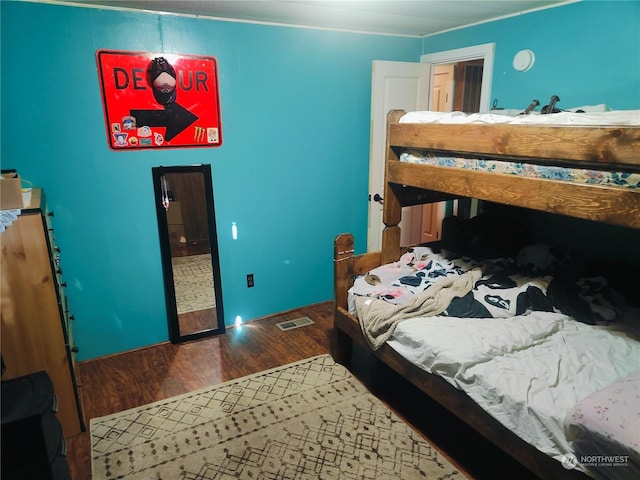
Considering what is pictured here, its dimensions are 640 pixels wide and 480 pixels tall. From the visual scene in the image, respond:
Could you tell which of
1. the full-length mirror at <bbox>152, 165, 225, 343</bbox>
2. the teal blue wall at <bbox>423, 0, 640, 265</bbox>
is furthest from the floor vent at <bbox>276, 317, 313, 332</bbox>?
the teal blue wall at <bbox>423, 0, 640, 265</bbox>

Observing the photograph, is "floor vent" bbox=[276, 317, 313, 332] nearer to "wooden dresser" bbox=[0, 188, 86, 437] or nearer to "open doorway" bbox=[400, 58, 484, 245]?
"open doorway" bbox=[400, 58, 484, 245]

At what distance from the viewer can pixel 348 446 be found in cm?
200

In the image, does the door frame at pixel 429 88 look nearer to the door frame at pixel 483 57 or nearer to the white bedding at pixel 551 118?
the door frame at pixel 483 57

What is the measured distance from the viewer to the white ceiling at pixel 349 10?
7.64 feet

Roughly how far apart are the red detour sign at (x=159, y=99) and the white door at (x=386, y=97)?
4.05ft

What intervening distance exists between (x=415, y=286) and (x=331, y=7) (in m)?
1.71

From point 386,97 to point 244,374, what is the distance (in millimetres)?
2319

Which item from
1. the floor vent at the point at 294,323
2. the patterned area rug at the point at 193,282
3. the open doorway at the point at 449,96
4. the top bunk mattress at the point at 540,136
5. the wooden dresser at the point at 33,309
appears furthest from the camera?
the open doorway at the point at 449,96

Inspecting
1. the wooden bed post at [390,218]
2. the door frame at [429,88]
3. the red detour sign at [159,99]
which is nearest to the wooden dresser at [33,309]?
the red detour sign at [159,99]

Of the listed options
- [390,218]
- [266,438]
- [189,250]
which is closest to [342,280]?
[390,218]

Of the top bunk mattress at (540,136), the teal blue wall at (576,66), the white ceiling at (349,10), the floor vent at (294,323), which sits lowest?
the floor vent at (294,323)

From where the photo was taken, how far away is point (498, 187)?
1.89 metres

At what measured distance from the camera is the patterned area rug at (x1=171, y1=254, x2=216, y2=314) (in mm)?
2916

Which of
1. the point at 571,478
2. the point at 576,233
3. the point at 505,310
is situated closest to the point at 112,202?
the point at 505,310
